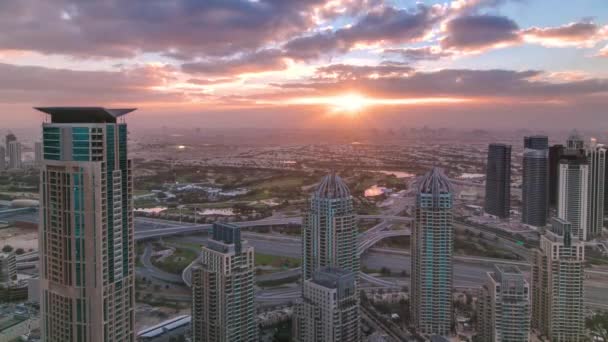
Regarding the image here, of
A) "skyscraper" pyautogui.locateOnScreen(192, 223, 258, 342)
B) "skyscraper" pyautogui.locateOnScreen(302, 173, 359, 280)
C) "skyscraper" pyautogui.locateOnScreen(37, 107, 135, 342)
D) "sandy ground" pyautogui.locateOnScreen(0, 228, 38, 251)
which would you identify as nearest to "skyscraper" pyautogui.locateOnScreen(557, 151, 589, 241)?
"skyscraper" pyautogui.locateOnScreen(302, 173, 359, 280)

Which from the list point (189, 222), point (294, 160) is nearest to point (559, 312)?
point (189, 222)

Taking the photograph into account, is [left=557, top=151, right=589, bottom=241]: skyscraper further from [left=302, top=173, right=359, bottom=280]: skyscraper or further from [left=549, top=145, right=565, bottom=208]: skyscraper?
[left=302, top=173, right=359, bottom=280]: skyscraper

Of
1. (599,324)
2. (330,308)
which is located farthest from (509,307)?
(599,324)

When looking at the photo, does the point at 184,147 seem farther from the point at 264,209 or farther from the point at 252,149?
the point at 264,209

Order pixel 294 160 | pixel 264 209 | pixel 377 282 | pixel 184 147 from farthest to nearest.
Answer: pixel 184 147 → pixel 294 160 → pixel 264 209 → pixel 377 282

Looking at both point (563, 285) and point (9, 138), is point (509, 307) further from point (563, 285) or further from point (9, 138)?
point (9, 138)
